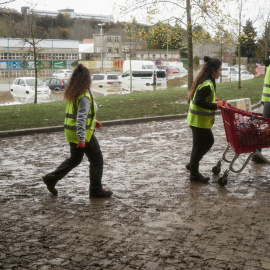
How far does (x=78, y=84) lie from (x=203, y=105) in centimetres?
178

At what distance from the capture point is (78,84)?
19.2ft

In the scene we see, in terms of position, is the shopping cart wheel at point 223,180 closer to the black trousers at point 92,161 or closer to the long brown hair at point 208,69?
the long brown hair at point 208,69

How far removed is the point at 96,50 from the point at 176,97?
234 feet

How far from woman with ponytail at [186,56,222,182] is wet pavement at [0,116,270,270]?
0.57m

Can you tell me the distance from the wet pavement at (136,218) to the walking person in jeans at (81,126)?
30cm

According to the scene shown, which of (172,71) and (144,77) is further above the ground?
(172,71)

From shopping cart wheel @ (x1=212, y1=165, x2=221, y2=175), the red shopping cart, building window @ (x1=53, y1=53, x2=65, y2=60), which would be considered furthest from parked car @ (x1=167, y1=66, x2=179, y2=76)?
the red shopping cart

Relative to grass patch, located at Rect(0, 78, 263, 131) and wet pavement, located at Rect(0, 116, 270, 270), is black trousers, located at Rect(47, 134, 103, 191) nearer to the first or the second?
wet pavement, located at Rect(0, 116, 270, 270)

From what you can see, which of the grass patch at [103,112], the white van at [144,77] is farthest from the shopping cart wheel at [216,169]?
the white van at [144,77]

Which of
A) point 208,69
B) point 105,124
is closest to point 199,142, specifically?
point 208,69

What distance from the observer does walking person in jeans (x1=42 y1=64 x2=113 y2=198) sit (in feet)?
19.0

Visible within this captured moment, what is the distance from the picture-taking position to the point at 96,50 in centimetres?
9125

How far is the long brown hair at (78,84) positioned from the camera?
5848 millimetres

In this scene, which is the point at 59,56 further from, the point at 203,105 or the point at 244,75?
the point at 203,105
